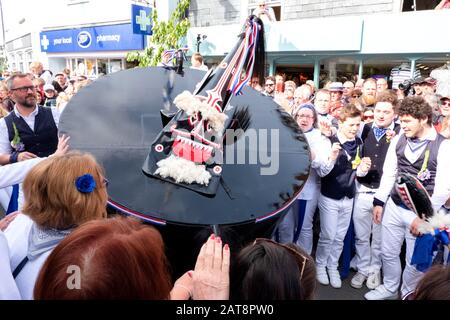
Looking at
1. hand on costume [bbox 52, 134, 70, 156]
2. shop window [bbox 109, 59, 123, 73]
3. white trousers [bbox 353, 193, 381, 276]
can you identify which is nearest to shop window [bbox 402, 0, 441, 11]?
white trousers [bbox 353, 193, 381, 276]

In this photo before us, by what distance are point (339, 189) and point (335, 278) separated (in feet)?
2.77

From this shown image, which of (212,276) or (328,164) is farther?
(328,164)

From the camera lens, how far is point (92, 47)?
43.6 feet

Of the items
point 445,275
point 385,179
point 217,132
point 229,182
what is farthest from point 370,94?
point 445,275

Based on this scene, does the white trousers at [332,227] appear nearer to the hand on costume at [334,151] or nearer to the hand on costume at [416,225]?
the hand on costume at [334,151]

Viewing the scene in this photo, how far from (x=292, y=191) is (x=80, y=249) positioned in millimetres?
1612

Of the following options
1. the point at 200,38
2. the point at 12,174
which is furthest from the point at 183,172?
the point at 200,38

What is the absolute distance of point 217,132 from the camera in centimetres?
269

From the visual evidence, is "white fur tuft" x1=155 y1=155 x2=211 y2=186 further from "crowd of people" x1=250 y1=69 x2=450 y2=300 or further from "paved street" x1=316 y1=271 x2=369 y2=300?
"paved street" x1=316 y1=271 x2=369 y2=300

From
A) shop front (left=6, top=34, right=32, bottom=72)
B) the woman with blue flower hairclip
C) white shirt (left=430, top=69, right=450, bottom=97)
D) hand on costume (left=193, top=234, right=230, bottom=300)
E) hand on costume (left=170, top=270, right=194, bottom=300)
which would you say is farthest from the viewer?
shop front (left=6, top=34, right=32, bottom=72)

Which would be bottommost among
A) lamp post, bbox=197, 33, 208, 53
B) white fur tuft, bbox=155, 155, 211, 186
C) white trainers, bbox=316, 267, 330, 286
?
white trainers, bbox=316, 267, 330, 286

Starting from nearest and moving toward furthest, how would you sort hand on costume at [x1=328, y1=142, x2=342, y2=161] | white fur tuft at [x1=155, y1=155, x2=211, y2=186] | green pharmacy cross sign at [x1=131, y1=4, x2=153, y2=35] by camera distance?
1. white fur tuft at [x1=155, y1=155, x2=211, y2=186]
2. hand on costume at [x1=328, y1=142, x2=342, y2=161]
3. green pharmacy cross sign at [x1=131, y1=4, x2=153, y2=35]

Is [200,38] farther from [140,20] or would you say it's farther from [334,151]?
[334,151]

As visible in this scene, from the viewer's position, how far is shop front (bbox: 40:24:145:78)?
11.9m
